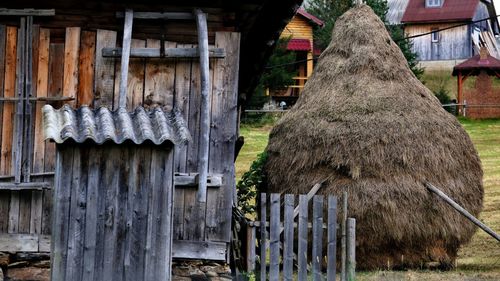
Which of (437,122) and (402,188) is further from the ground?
(437,122)

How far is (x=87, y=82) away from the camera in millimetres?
8820

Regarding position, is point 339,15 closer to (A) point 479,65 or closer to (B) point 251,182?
(A) point 479,65

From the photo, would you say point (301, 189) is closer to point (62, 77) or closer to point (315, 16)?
point (62, 77)

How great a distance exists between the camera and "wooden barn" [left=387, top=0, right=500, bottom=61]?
4884cm

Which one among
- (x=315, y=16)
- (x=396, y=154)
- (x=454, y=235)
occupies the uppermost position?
(x=315, y=16)

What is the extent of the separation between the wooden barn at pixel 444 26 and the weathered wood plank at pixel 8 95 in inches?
1634

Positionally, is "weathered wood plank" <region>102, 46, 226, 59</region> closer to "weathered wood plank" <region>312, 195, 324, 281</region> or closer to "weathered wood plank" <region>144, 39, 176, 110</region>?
"weathered wood plank" <region>144, 39, 176, 110</region>

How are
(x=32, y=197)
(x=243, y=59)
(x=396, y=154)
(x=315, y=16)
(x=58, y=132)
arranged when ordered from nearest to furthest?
1. (x=58, y=132)
2. (x=32, y=197)
3. (x=243, y=59)
4. (x=396, y=154)
5. (x=315, y=16)

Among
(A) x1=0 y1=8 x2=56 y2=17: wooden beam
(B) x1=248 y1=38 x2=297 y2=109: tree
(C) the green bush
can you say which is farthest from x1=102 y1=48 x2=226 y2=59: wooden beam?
(B) x1=248 y1=38 x2=297 y2=109: tree

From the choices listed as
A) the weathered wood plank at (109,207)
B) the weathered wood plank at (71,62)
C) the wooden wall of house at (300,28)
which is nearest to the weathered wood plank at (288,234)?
the weathered wood plank at (71,62)

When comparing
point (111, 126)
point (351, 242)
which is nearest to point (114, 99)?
point (111, 126)

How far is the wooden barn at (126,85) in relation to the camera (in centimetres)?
868

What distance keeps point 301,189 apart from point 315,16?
107ft

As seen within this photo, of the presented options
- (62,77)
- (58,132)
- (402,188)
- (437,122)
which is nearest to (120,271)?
(58,132)
